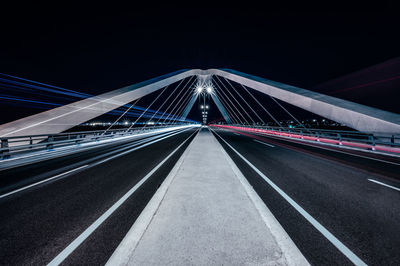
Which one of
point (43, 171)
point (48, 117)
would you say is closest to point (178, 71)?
point (48, 117)

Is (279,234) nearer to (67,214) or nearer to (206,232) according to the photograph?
(206,232)

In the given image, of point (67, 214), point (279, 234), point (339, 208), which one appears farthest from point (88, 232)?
point (339, 208)

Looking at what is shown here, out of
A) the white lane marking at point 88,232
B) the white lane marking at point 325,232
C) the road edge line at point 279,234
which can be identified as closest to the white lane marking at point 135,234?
the white lane marking at point 88,232

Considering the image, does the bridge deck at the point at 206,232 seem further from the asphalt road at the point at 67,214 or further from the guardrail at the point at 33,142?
the guardrail at the point at 33,142

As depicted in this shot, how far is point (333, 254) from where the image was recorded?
199cm

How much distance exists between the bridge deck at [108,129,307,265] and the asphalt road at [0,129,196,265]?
37 cm

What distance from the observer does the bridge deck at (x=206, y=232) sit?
1871 mm

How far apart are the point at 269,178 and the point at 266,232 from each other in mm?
2743

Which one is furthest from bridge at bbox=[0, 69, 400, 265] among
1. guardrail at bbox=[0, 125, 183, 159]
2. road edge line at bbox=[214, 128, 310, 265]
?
guardrail at bbox=[0, 125, 183, 159]

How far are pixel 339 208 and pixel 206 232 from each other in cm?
293

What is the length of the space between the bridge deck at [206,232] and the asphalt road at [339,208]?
0.35m

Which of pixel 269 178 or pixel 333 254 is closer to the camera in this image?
pixel 333 254

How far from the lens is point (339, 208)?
10.4ft

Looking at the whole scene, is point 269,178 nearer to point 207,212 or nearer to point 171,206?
point 207,212
